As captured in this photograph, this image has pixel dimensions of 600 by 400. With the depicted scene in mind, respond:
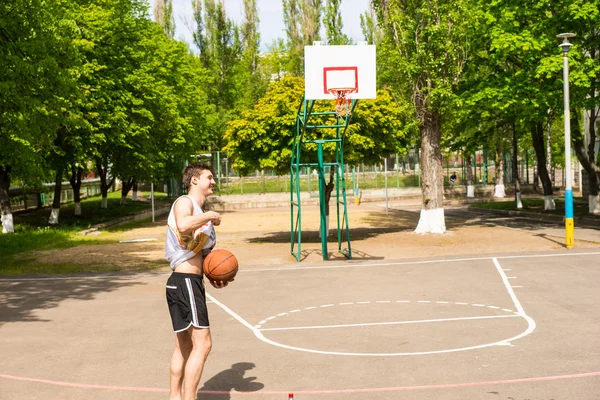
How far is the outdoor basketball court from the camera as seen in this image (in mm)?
8234

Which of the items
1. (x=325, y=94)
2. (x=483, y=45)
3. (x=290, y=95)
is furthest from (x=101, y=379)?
(x=483, y=45)

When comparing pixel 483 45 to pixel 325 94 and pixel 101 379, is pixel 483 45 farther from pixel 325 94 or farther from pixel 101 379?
pixel 101 379

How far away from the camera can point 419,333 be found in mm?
11023

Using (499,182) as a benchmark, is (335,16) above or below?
above

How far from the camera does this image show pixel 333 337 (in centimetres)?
1089

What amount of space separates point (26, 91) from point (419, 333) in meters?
15.8

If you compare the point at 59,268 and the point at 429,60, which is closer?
the point at 59,268

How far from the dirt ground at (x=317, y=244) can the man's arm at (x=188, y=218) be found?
47.7ft

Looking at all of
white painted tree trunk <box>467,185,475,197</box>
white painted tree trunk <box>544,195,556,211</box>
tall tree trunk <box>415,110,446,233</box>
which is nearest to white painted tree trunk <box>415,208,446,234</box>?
tall tree trunk <box>415,110,446,233</box>

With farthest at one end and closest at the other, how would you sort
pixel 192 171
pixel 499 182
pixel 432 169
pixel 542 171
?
pixel 499 182 → pixel 542 171 → pixel 432 169 → pixel 192 171

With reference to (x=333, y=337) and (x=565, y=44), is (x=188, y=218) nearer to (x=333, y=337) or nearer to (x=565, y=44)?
(x=333, y=337)

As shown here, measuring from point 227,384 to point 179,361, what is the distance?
140cm

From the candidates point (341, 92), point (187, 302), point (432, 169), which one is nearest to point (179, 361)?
point (187, 302)

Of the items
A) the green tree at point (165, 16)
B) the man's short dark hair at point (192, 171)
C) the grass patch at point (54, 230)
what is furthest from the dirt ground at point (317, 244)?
the green tree at point (165, 16)
